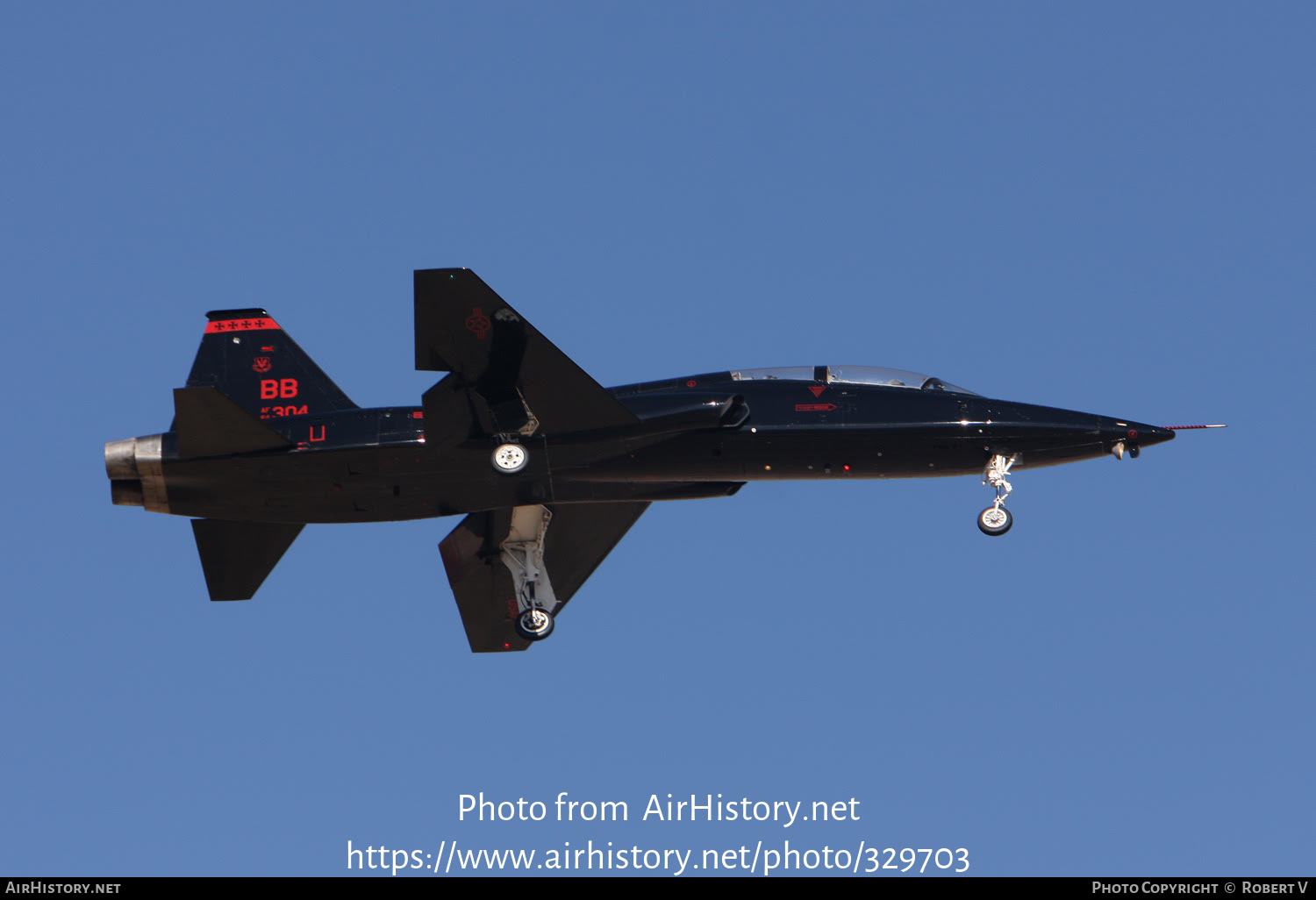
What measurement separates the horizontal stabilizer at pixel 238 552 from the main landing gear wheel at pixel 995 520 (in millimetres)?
13153

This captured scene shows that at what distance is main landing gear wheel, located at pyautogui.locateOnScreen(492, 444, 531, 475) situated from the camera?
34250mm

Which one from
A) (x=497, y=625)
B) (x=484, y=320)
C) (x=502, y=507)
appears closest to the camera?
(x=484, y=320)

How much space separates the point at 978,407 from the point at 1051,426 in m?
1.32

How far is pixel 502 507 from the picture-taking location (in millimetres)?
36000

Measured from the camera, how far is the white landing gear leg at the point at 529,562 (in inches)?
1479

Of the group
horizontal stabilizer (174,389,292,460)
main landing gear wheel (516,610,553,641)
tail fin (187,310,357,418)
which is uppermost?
tail fin (187,310,357,418)

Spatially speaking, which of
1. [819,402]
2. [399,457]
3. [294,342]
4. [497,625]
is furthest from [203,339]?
[819,402]

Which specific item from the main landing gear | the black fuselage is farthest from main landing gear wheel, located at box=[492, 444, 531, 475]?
the black fuselage

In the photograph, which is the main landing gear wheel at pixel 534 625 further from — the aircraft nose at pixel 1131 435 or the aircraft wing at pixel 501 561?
the aircraft nose at pixel 1131 435

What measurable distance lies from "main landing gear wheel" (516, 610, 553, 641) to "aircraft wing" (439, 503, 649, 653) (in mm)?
2368

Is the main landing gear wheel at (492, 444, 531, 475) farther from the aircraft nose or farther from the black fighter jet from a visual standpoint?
the aircraft nose

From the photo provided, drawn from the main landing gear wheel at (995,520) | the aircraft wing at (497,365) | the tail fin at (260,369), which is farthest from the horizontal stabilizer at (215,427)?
the main landing gear wheel at (995,520)

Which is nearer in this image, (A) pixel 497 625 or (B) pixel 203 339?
(B) pixel 203 339
